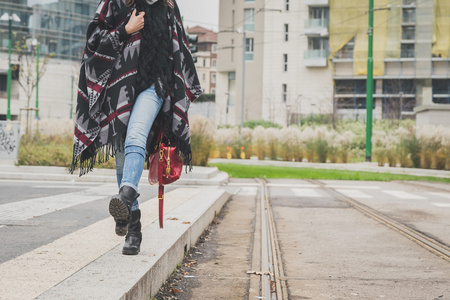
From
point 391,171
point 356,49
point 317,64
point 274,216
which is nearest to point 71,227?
point 274,216

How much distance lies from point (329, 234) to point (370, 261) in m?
1.81

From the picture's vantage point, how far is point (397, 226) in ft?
27.5

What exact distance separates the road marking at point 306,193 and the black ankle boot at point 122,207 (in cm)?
954

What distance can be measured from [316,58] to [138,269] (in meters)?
60.3

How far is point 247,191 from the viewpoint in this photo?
1455 centimetres

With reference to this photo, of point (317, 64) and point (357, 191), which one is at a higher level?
point (317, 64)

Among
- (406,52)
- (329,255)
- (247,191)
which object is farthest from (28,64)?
(329,255)

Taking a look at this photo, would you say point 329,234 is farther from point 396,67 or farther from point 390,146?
point 396,67

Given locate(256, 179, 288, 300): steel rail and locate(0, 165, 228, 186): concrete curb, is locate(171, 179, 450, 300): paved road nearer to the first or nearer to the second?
locate(256, 179, 288, 300): steel rail

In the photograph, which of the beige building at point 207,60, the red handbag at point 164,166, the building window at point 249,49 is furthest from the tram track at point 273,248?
the beige building at point 207,60

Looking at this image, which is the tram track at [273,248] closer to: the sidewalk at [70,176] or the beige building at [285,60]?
the sidewalk at [70,176]

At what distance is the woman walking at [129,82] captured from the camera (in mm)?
4277

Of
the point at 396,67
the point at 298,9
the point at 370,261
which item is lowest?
the point at 370,261

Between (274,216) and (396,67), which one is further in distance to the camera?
(396,67)
